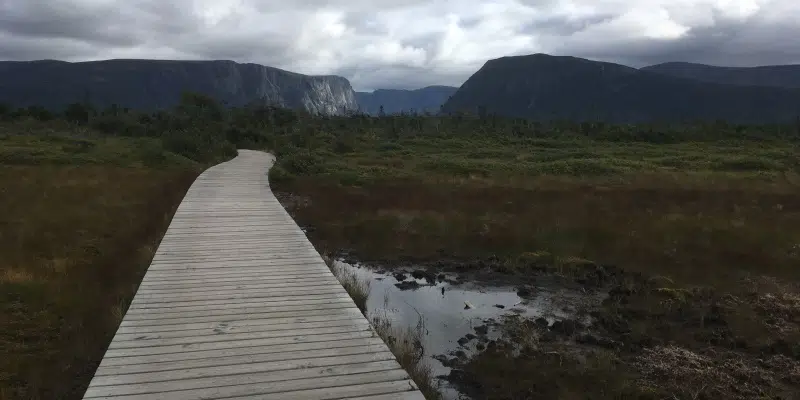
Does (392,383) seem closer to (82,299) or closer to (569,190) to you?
(82,299)

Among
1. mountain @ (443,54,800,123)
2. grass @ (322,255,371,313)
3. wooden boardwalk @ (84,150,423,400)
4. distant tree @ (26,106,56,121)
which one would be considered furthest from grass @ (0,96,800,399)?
mountain @ (443,54,800,123)

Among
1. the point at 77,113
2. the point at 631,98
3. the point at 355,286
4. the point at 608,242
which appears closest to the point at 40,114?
the point at 77,113

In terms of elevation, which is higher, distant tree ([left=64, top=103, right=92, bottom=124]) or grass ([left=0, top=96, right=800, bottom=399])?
distant tree ([left=64, top=103, right=92, bottom=124])

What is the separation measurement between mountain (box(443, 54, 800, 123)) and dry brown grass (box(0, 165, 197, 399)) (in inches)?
4039

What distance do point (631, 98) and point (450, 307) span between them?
173 metres

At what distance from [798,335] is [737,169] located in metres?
26.0

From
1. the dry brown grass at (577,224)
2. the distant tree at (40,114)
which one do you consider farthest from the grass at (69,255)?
the distant tree at (40,114)

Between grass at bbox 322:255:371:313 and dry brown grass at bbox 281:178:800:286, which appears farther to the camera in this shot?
dry brown grass at bbox 281:178:800:286

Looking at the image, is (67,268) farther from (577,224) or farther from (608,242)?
(577,224)

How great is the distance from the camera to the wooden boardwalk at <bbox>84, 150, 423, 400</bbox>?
442cm

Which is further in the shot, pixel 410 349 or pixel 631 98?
pixel 631 98

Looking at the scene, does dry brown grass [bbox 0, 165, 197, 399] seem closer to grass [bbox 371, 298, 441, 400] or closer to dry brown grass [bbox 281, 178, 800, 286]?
grass [bbox 371, 298, 441, 400]

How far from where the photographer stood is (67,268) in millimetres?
9398

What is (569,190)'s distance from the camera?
2047 cm
